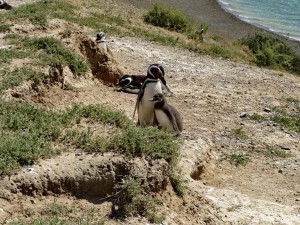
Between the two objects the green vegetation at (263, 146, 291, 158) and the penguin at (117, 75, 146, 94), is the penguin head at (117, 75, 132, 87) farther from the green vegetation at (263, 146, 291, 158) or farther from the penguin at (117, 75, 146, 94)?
the green vegetation at (263, 146, 291, 158)

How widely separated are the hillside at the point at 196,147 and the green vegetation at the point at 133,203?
0.09 m

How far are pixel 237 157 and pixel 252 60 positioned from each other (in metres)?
12.6

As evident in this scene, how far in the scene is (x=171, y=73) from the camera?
16.0 metres

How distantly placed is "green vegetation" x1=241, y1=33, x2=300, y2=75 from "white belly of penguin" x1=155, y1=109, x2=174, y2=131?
500 inches


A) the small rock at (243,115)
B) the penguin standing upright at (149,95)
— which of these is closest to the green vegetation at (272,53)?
the small rock at (243,115)

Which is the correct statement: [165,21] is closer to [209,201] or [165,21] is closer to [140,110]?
[140,110]

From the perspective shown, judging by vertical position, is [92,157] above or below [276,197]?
above

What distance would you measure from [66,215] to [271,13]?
32.4 m

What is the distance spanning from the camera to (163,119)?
10.0 m

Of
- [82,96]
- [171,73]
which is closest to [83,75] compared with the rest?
[82,96]

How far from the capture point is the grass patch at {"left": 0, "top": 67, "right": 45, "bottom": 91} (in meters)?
9.33

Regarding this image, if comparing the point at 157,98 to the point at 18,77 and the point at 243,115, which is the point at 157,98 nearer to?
the point at 18,77

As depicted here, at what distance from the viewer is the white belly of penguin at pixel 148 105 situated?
33.8ft

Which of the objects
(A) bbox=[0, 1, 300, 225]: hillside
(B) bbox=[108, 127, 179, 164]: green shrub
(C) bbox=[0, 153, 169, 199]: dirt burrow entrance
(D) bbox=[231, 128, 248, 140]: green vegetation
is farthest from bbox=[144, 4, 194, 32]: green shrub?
(C) bbox=[0, 153, 169, 199]: dirt burrow entrance
